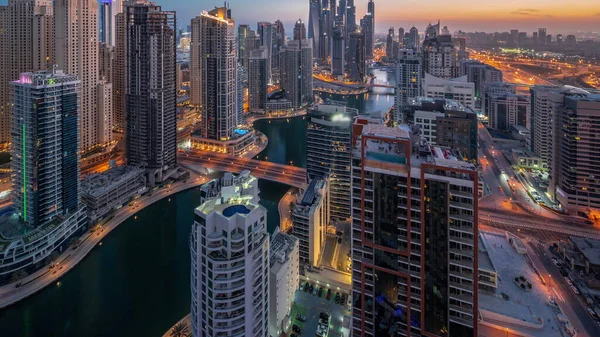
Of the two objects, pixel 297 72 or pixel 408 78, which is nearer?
pixel 408 78

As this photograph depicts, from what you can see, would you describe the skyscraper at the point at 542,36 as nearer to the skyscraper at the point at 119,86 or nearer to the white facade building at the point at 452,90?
the white facade building at the point at 452,90

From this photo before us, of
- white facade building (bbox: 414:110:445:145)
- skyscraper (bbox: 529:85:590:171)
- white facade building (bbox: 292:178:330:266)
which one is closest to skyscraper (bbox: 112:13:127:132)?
white facade building (bbox: 292:178:330:266)

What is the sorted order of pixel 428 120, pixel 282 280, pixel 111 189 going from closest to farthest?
1. pixel 282 280
2. pixel 428 120
3. pixel 111 189

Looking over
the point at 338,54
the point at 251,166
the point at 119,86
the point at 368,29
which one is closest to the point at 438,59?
the point at 251,166

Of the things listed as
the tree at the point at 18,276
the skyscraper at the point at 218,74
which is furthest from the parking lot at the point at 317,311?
the skyscraper at the point at 218,74

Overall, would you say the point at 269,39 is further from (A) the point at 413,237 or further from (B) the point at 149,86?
(A) the point at 413,237

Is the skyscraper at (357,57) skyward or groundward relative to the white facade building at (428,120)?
skyward
